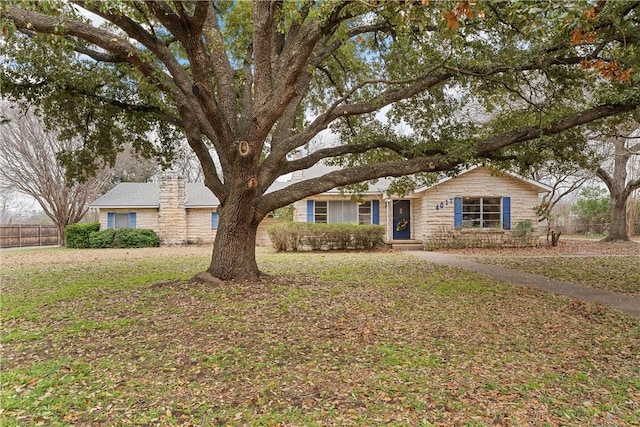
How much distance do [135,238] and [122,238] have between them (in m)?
0.64

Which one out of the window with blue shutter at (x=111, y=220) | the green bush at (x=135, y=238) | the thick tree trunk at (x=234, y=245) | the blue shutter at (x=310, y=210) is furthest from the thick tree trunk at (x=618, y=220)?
the window with blue shutter at (x=111, y=220)

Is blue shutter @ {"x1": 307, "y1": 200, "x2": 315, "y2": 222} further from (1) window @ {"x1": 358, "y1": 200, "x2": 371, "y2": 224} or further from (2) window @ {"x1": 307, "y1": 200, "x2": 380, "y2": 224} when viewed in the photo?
(1) window @ {"x1": 358, "y1": 200, "x2": 371, "y2": 224}

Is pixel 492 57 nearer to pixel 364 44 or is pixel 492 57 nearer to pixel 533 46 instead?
pixel 533 46

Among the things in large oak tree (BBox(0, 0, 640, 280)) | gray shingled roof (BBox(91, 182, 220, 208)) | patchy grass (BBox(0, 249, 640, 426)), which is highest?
large oak tree (BBox(0, 0, 640, 280))

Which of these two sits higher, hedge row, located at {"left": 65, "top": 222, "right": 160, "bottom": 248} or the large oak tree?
the large oak tree

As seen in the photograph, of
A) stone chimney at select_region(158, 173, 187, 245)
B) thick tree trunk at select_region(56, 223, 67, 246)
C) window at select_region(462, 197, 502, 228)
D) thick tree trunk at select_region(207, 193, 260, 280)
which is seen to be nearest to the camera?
thick tree trunk at select_region(207, 193, 260, 280)

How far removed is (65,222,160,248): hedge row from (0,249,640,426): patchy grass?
14.5 m

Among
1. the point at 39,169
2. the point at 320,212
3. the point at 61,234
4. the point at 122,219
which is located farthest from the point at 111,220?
the point at 320,212

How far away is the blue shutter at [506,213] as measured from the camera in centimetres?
1797

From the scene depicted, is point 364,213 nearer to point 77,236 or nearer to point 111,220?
point 111,220

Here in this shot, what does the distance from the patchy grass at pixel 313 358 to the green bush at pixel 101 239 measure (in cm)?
1468

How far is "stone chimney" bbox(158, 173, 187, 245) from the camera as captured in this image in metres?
22.1

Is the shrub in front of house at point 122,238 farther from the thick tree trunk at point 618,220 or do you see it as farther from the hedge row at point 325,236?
the thick tree trunk at point 618,220

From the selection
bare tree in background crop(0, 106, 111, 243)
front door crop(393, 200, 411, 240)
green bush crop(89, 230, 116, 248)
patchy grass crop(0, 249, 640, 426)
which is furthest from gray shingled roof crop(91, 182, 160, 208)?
patchy grass crop(0, 249, 640, 426)
